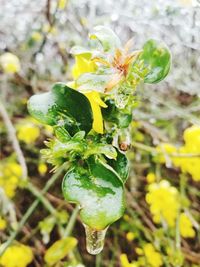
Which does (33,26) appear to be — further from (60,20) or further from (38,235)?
(38,235)

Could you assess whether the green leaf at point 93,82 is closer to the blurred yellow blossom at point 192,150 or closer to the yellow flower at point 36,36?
the blurred yellow blossom at point 192,150

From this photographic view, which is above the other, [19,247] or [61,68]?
[61,68]

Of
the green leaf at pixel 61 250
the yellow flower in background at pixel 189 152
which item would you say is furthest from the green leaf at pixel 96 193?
the green leaf at pixel 61 250

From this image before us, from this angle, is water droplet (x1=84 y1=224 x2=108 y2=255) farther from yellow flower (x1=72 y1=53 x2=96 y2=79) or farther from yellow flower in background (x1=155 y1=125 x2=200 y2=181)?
yellow flower in background (x1=155 y1=125 x2=200 y2=181)

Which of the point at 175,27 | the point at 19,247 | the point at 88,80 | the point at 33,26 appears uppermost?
the point at 88,80

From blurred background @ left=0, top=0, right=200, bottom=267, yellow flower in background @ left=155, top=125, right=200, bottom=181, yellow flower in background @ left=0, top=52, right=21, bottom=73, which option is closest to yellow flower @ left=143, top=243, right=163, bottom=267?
blurred background @ left=0, top=0, right=200, bottom=267

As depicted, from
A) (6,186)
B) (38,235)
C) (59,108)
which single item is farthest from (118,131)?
(38,235)
